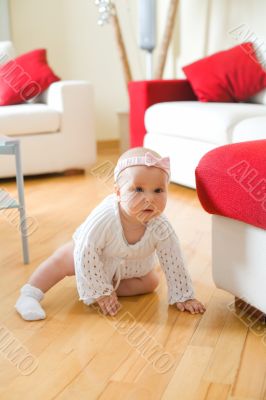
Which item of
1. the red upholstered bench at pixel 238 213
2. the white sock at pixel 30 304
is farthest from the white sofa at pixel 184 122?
the white sock at pixel 30 304

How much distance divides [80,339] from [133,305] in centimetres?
25

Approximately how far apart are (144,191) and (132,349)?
1.29 ft

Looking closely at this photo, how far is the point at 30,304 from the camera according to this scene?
1.53 m

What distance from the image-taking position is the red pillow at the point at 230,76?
10.4ft

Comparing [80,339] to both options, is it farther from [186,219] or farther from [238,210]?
[186,219]

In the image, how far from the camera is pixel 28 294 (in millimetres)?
1578

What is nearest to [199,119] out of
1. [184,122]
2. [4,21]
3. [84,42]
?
[184,122]

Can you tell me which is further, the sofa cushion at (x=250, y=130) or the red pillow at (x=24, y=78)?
the red pillow at (x=24, y=78)

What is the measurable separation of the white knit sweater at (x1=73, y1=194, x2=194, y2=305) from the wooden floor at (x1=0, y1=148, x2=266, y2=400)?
0.24 feet

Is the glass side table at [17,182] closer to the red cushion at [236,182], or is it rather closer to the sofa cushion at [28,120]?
the red cushion at [236,182]

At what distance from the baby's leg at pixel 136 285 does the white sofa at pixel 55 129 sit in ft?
6.23

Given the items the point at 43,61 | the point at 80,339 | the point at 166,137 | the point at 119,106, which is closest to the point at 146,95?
the point at 166,137

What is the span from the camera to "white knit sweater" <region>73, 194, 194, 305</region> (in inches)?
59.3

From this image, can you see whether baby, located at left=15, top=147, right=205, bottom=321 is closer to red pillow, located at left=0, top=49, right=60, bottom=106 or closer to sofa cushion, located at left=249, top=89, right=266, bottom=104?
sofa cushion, located at left=249, top=89, right=266, bottom=104
